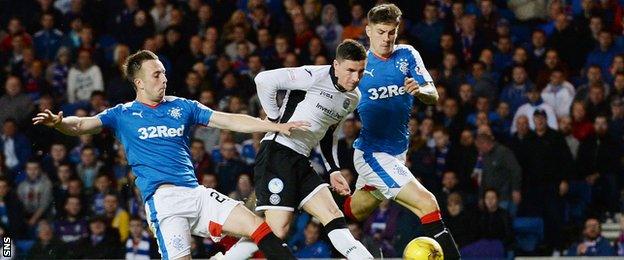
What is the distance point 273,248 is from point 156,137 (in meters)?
1.22

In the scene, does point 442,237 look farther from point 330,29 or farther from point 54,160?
point 330,29

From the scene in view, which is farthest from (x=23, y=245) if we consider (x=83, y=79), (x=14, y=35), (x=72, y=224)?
(x=14, y=35)

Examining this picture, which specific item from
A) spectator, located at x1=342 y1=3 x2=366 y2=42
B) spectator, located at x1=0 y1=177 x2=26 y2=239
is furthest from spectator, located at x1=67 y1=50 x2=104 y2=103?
spectator, located at x1=342 y1=3 x2=366 y2=42

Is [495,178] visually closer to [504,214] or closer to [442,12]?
[504,214]

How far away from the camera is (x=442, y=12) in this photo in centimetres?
1822

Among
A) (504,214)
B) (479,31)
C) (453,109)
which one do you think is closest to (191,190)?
(504,214)

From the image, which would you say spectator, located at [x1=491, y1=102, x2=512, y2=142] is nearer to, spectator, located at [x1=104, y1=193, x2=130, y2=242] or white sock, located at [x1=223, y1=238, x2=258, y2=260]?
spectator, located at [x1=104, y1=193, x2=130, y2=242]

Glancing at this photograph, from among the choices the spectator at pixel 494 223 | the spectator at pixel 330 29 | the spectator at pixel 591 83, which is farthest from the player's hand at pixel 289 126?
the spectator at pixel 330 29

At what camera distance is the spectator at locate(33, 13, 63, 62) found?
1848 centimetres

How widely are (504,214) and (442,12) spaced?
4171 mm

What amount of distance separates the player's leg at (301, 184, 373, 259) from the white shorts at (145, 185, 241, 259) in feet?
2.50

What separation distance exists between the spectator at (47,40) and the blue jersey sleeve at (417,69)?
851cm

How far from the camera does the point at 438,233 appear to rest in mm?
11000

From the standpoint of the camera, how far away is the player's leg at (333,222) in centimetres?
1009
